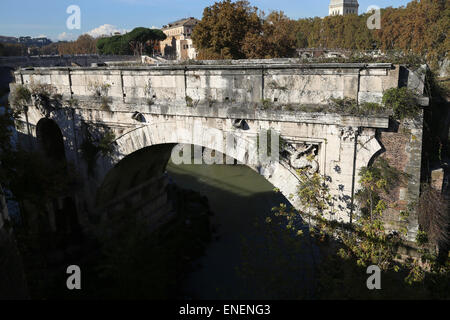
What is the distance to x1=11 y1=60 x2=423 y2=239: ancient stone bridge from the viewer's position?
6527 mm

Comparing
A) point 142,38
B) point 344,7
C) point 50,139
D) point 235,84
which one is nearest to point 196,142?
point 235,84

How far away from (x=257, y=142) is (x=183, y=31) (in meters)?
73.2

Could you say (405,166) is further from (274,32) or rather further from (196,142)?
(274,32)

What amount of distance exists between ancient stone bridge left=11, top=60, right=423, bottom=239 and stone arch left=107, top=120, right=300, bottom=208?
0.02 meters

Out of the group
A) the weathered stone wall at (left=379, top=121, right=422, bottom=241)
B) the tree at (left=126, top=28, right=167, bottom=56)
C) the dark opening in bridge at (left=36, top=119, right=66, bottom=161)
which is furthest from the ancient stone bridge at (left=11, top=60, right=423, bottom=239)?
the tree at (left=126, top=28, right=167, bottom=56)

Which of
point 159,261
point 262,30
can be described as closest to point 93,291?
point 159,261

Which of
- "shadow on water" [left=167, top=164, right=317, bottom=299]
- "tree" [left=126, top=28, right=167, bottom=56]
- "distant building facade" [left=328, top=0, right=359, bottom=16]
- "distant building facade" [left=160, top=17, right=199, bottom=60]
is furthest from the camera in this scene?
"distant building facade" [left=328, top=0, right=359, bottom=16]

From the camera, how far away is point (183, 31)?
7575 cm

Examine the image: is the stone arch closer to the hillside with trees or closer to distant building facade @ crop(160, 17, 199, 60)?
the hillside with trees

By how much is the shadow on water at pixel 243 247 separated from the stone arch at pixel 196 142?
93cm

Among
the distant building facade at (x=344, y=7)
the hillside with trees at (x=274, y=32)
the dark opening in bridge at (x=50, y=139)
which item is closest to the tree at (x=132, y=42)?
the hillside with trees at (x=274, y=32)

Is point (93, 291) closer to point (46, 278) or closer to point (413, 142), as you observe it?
point (46, 278)

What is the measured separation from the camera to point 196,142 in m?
8.67

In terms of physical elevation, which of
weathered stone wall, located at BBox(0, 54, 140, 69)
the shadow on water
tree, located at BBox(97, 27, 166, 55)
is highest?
tree, located at BBox(97, 27, 166, 55)
